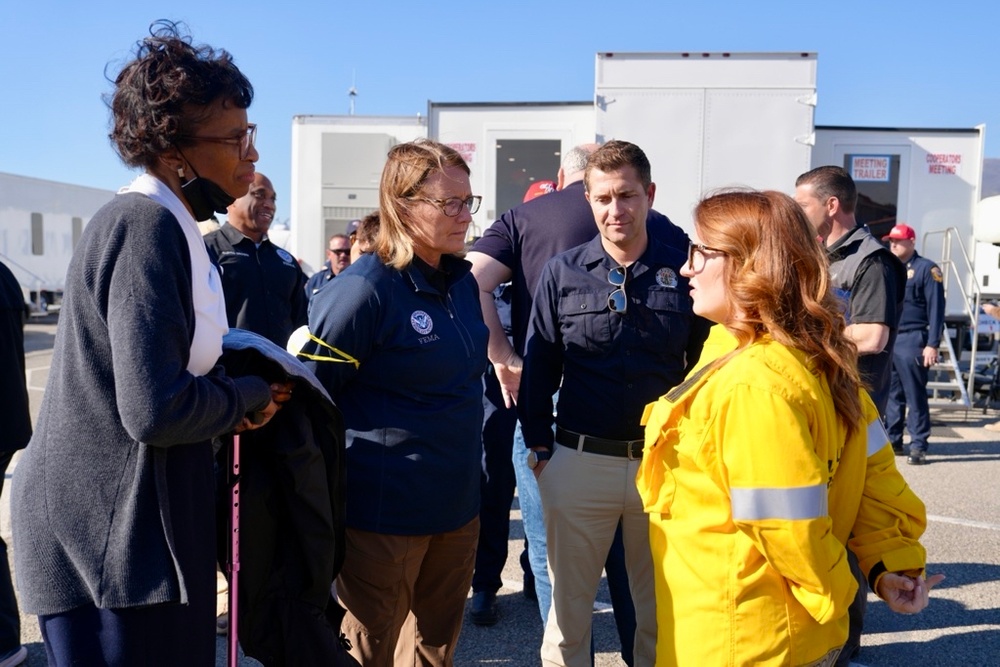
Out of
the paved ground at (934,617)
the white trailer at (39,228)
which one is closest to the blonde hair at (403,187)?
the paved ground at (934,617)

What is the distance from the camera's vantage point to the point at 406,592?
2.50 metres

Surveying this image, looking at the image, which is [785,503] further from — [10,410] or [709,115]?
[709,115]

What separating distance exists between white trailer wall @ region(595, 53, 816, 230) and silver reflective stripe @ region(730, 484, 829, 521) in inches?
299

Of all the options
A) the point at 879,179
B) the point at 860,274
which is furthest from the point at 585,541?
the point at 879,179

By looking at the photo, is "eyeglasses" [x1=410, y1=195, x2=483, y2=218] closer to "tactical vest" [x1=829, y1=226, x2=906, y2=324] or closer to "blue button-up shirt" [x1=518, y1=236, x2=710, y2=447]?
"blue button-up shirt" [x1=518, y1=236, x2=710, y2=447]

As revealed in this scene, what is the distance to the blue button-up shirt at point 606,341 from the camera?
9.53ft

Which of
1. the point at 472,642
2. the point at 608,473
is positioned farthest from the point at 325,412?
the point at 472,642

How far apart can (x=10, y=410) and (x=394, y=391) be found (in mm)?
1994

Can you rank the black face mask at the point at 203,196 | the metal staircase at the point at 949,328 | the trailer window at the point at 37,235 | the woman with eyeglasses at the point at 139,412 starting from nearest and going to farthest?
the woman with eyeglasses at the point at 139,412
the black face mask at the point at 203,196
the metal staircase at the point at 949,328
the trailer window at the point at 37,235

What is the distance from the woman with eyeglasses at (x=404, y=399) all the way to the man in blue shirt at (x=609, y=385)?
46cm

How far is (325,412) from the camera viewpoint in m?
2.10

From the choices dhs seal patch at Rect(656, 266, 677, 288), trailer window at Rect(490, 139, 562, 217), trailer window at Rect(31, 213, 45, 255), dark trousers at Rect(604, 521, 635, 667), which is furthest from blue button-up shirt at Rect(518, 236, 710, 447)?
trailer window at Rect(31, 213, 45, 255)

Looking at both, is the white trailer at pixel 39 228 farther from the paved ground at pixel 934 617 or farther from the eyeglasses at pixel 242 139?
the eyeglasses at pixel 242 139

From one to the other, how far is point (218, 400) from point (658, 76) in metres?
8.29
